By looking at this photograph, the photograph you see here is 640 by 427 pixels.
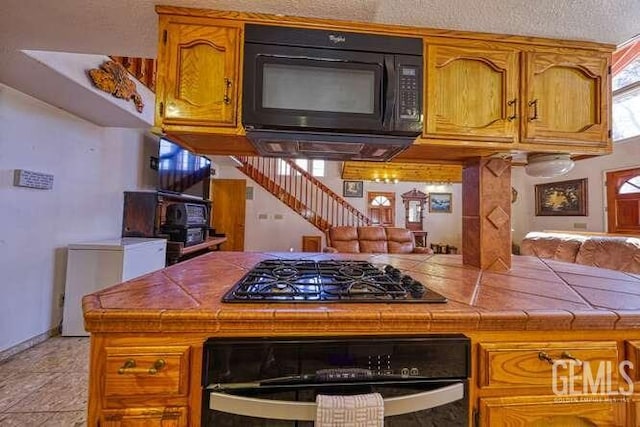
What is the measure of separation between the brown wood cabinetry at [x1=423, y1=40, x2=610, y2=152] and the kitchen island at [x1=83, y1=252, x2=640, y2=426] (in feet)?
2.25

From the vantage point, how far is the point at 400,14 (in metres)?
1.24

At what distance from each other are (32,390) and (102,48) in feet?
6.80

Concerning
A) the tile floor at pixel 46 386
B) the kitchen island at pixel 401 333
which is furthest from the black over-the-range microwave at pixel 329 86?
the tile floor at pixel 46 386

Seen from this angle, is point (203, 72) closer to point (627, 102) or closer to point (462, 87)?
point (462, 87)

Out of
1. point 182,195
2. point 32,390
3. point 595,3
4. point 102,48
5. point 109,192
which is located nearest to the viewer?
point 595,3

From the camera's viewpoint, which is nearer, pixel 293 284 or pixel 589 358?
pixel 589 358

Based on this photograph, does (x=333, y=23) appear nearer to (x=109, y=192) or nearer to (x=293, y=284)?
(x=293, y=284)

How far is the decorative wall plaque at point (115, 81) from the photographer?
2.24 metres

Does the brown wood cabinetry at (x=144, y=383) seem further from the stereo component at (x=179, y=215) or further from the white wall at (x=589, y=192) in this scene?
the white wall at (x=589, y=192)

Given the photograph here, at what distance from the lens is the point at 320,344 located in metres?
0.78

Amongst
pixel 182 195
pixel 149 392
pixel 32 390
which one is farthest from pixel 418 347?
pixel 182 195

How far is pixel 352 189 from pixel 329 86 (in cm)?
618

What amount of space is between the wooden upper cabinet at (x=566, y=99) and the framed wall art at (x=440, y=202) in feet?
21.0

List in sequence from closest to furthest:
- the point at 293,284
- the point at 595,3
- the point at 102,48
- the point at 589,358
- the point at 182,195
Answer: the point at 589,358 → the point at 293,284 → the point at 595,3 → the point at 102,48 → the point at 182,195
